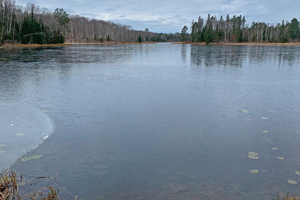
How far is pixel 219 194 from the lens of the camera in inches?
138

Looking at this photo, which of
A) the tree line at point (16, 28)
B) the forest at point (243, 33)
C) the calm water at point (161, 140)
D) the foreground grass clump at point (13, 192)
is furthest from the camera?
the forest at point (243, 33)

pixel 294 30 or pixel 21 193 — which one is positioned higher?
pixel 294 30

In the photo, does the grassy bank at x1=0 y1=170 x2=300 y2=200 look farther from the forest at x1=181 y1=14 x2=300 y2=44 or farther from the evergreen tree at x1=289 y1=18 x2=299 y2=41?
the evergreen tree at x1=289 y1=18 x2=299 y2=41

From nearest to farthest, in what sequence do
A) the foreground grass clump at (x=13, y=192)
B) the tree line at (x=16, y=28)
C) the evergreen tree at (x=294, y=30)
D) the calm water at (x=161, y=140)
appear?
1. the foreground grass clump at (x=13, y=192)
2. the calm water at (x=161, y=140)
3. the tree line at (x=16, y=28)
4. the evergreen tree at (x=294, y=30)

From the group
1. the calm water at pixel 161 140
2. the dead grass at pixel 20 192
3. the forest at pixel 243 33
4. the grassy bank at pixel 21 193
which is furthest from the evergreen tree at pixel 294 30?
the dead grass at pixel 20 192

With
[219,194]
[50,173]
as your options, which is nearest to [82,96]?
[50,173]

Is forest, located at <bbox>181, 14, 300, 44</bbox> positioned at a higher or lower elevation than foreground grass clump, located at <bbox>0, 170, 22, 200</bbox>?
higher

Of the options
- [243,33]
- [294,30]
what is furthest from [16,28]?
[294,30]

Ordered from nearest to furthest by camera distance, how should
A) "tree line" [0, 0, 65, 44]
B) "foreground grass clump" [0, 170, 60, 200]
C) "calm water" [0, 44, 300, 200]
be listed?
1. "foreground grass clump" [0, 170, 60, 200]
2. "calm water" [0, 44, 300, 200]
3. "tree line" [0, 0, 65, 44]

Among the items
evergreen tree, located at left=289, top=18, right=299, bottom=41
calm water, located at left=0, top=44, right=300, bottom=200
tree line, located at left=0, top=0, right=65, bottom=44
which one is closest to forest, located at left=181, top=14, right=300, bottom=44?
evergreen tree, located at left=289, top=18, right=299, bottom=41

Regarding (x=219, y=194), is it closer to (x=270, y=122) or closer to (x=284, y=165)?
(x=284, y=165)

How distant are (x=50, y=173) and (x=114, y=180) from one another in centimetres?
113

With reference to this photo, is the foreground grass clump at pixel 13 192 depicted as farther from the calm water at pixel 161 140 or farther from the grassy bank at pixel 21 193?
the calm water at pixel 161 140

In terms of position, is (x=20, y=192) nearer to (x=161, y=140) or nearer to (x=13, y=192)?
(x=13, y=192)
